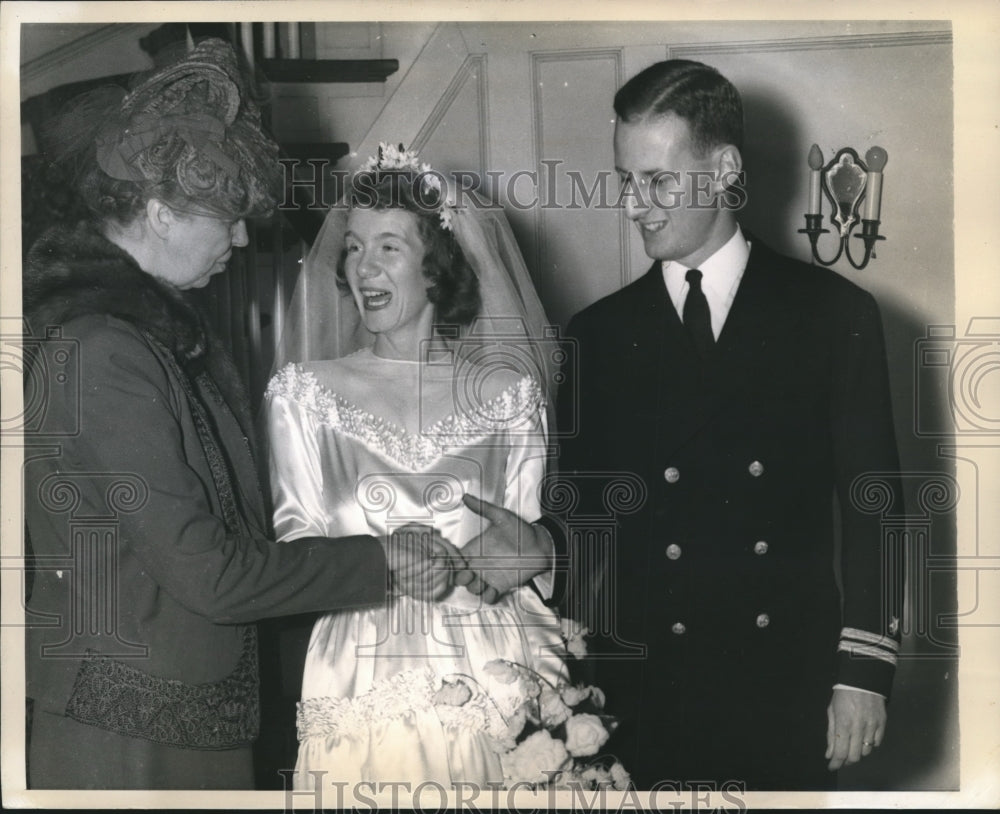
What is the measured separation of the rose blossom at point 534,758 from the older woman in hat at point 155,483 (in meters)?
0.34

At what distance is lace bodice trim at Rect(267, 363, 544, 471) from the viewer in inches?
84.1

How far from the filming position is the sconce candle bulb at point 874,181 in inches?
86.8

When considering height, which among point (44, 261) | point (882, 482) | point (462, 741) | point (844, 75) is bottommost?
point (462, 741)

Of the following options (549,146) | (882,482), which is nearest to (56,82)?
(549,146)

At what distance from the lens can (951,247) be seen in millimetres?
2227

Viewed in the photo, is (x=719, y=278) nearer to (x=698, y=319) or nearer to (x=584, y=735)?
(x=698, y=319)

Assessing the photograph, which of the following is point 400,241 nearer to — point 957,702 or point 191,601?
point 191,601

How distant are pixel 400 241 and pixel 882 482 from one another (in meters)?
1.01

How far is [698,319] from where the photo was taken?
2.17 meters

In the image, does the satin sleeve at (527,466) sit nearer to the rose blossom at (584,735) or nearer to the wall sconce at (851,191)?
the rose blossom at (584,735)

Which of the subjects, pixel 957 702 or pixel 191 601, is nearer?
pixel 191 601

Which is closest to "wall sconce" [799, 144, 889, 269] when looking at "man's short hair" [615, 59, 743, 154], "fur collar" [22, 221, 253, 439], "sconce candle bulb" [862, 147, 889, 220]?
"sconce candle bulb" [862, 147, 889, 220]

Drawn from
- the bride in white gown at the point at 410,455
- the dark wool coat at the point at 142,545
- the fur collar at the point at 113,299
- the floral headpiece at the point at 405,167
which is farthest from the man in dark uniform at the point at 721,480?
the fur collar at the point at 113,299

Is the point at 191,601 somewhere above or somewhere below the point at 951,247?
below
